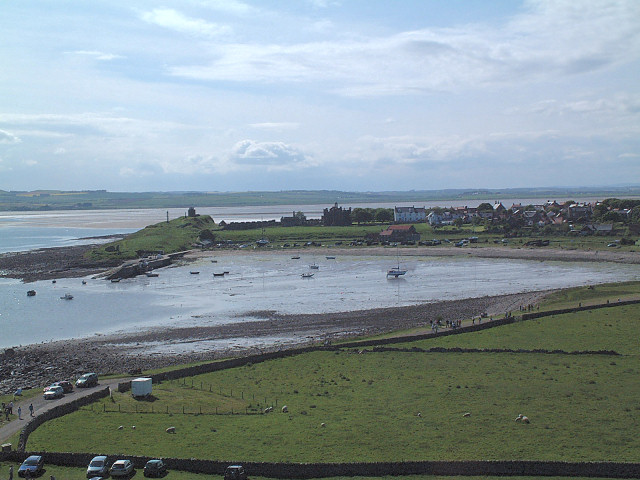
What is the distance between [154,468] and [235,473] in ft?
8.88

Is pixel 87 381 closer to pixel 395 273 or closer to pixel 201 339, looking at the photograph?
pixel 201 339

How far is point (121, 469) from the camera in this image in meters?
21.0

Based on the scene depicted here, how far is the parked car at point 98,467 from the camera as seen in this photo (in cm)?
2095

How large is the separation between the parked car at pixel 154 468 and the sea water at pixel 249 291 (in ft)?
108

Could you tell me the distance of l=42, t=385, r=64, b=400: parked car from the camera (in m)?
30.1

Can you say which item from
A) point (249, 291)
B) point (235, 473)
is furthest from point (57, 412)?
point (249, 291)

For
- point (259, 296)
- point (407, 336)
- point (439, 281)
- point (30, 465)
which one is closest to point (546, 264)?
point (439, 281)

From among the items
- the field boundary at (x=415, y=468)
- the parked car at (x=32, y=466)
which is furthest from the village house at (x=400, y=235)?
the parked car at (x=32, y=466)

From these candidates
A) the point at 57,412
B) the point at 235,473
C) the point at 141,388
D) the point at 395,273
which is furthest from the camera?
the point at 395,273

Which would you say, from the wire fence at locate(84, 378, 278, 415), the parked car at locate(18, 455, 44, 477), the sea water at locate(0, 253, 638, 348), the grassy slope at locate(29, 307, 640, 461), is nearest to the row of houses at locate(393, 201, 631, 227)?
the sea water at locate(0, 253, 638, 348)

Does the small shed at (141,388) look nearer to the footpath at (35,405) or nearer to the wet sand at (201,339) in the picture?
the footpath at (35,405)

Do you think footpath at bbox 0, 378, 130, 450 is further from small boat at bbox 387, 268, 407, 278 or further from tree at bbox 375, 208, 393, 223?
tree at bbox 375, 208, 393, 223

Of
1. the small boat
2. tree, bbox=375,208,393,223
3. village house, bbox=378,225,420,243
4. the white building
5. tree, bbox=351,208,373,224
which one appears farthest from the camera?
the white building

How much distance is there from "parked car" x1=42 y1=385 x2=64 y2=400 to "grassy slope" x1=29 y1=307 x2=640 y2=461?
11.1 feet
